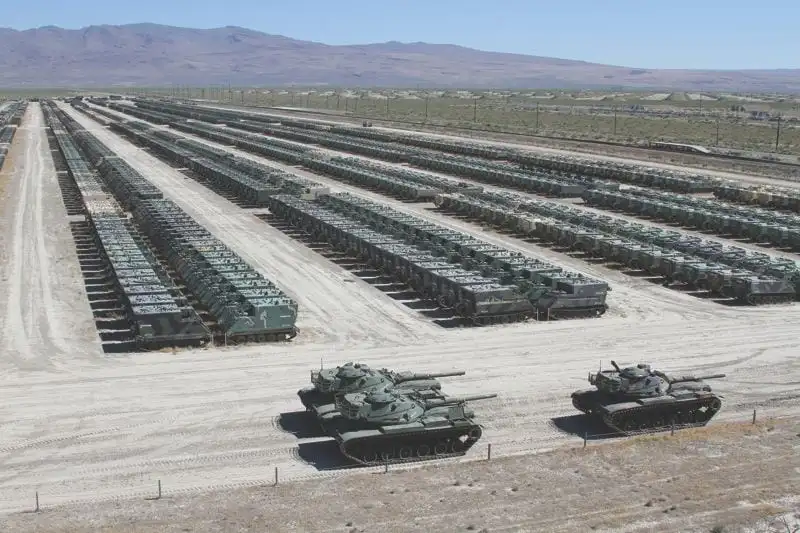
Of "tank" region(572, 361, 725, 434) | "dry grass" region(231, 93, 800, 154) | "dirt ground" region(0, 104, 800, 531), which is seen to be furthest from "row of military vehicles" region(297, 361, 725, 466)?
"dry grass" region(231, 93, 800, 154)

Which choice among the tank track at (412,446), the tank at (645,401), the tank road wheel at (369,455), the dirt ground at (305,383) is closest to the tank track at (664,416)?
the tank at (645,401)

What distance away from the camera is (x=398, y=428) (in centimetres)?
2358

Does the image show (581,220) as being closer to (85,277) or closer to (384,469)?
(85,277)

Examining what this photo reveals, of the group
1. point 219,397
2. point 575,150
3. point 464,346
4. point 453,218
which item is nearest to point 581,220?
point 453,218

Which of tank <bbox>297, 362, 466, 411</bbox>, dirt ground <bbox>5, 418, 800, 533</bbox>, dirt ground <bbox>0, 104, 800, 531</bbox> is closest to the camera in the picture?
dirt ground <bbox>5, 418, 800, 533</bbox>

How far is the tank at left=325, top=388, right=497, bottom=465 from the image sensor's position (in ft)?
77.3

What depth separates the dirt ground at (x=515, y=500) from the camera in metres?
19.6

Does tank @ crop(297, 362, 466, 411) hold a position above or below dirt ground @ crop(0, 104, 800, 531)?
above

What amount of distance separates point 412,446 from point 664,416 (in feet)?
23.3

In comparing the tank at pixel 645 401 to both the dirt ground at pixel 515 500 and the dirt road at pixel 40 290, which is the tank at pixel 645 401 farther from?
the dirt road at pixel 40 290

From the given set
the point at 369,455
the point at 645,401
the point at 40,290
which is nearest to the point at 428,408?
the point at 369,455

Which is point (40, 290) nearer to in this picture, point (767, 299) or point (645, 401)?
point (645, 401)

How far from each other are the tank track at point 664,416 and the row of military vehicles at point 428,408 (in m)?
Result: 0.03

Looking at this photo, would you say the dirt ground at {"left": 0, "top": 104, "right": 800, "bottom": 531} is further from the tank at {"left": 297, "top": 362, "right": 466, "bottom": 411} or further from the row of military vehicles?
the tank at {"left": 297, "top": 362, "right": 466, "bottom": 411}
